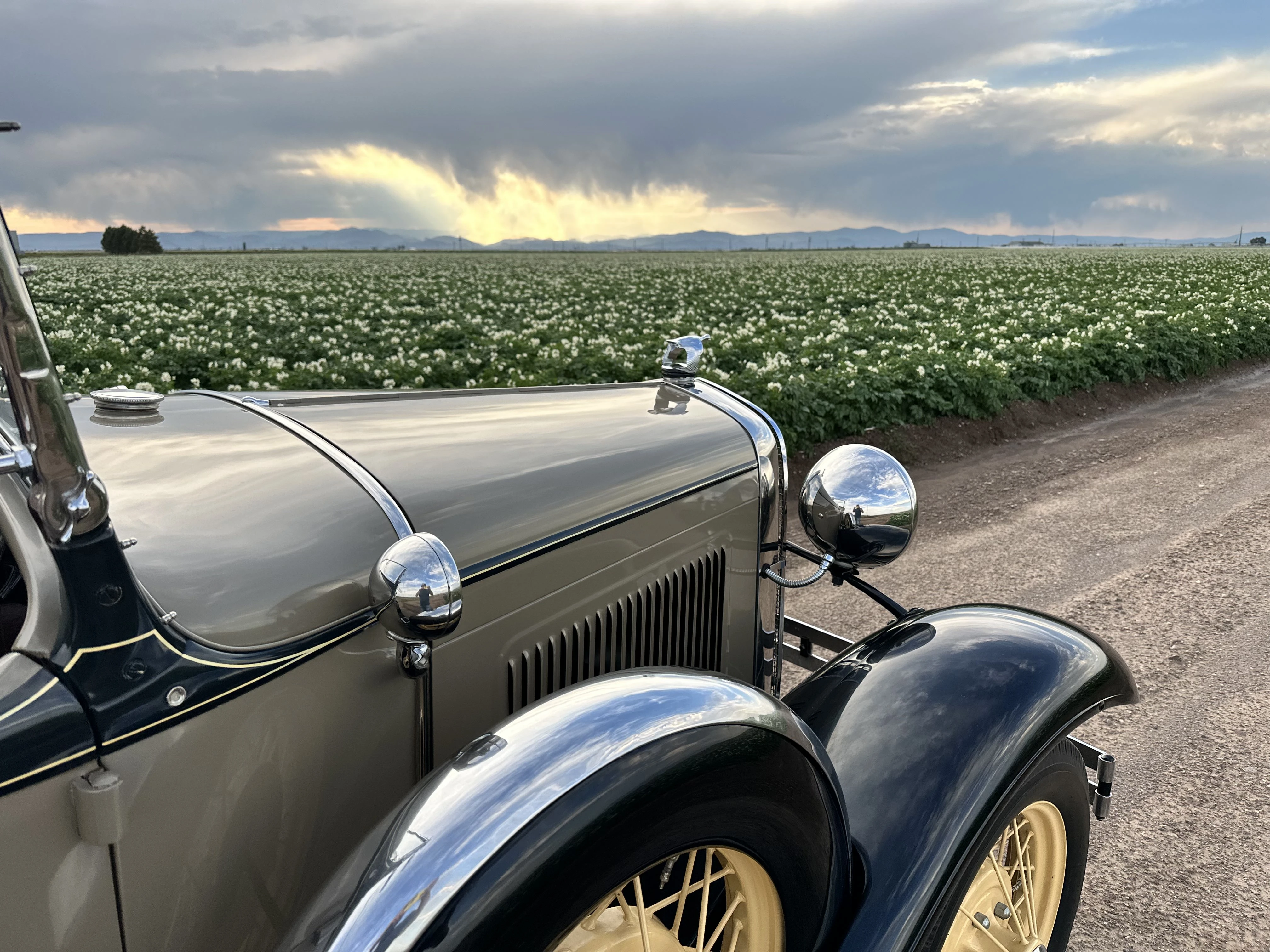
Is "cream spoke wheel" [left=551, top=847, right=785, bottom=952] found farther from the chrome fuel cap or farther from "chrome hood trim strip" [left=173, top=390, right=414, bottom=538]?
the chrome fuel cap

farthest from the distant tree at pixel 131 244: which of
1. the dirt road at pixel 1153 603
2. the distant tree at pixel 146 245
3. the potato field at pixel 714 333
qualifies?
the dirt road at pixel 1153 603

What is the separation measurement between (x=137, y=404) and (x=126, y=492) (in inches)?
19.1

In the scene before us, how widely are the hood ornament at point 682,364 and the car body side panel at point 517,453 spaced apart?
0.64ft

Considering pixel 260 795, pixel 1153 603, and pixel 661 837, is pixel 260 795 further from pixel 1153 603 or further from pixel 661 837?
pixel 1153 603

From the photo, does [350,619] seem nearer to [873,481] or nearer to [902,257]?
[873,481]

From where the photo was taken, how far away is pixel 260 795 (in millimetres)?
1250

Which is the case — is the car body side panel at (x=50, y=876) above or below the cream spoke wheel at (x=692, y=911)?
above

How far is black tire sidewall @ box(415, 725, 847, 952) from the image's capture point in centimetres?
113

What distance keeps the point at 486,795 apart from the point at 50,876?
0.48m

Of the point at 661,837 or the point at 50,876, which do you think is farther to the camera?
the point at 661,837

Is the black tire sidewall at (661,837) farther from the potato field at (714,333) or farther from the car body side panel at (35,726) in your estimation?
the potato field at (714,333)

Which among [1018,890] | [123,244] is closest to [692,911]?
[1018,890]

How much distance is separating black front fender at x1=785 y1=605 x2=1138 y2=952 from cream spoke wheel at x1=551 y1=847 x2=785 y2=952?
201 mm

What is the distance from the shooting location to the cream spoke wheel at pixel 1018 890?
191cm
